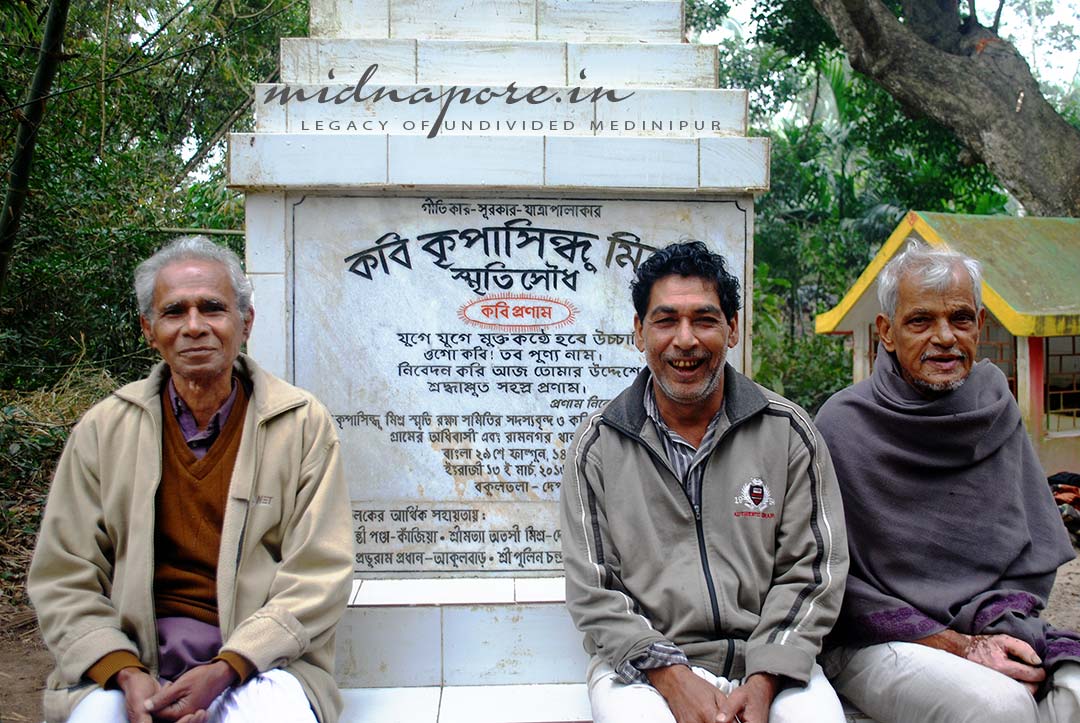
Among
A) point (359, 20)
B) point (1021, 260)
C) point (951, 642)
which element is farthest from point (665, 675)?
point (1021, 260)

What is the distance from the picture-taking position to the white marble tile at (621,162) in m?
3.72

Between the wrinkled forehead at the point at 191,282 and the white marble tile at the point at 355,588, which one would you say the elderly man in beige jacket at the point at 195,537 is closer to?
the wrinkled forehead at the point at 191,282

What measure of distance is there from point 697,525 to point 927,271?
971 mm

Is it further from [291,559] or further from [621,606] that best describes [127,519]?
[621,606]

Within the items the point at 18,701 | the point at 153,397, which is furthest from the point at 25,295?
the point at 153,397

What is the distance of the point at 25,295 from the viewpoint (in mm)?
8125

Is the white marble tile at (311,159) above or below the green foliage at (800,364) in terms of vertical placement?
above

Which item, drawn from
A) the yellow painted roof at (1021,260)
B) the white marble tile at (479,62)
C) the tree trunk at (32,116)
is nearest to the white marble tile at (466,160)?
the white marble tile at (479,62)

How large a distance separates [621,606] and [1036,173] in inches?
400

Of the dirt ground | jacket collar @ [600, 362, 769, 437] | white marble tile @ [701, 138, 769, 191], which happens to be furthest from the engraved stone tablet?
the dirt ground

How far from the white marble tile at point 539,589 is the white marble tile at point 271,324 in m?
1.19

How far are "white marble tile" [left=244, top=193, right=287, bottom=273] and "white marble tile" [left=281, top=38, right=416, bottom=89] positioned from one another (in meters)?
0.54

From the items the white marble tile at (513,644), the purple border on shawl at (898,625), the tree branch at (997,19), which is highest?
the tree branch at (997,19)

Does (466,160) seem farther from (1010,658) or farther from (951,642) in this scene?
(1010,658)
